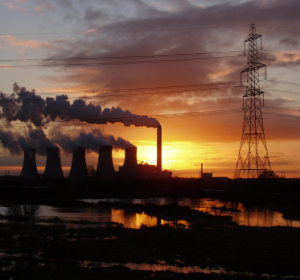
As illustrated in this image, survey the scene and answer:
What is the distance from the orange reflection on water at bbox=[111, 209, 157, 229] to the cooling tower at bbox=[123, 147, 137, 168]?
82.9ft

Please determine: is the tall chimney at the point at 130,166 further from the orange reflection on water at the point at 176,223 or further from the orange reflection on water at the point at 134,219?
the orange reflection on water at the point at 176,223

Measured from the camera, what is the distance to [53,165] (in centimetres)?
5828

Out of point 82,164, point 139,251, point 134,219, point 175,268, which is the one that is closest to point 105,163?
point 82,164

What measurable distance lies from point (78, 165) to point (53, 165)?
15.8 ft

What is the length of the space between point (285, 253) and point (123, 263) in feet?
20.4

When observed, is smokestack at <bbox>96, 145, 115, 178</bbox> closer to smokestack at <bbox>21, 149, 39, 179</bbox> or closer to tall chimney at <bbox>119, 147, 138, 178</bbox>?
tall chimney at <bbox>119, 147, 138, 178</bbox>

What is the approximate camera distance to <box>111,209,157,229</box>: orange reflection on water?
2330 centimetres

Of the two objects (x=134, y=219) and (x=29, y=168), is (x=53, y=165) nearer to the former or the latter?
(x=29, y=168)

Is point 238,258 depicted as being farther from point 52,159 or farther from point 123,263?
point 52,159

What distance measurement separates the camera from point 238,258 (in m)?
14.2

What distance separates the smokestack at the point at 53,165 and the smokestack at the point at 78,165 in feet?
9.90

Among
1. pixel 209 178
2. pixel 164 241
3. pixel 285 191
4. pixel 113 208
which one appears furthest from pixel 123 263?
pixel 209 178

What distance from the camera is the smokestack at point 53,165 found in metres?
57.0

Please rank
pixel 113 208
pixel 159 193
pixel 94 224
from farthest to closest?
pixel 159 193 < pixel 113 208 < pixel 94 224
